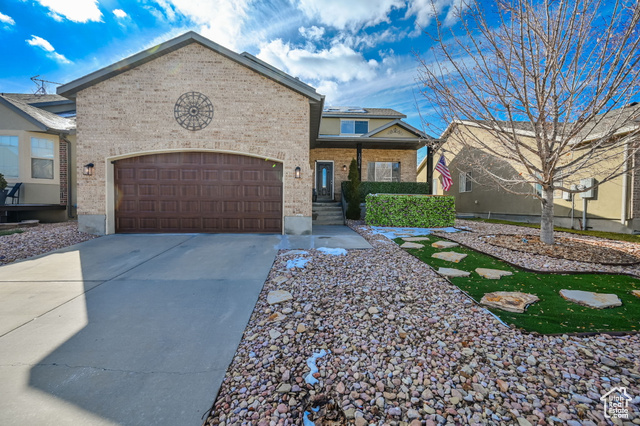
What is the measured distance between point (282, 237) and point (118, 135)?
5.62 metres

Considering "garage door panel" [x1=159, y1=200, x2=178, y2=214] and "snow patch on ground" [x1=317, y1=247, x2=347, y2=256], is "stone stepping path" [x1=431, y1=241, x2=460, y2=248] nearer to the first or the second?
"snow patch on ground" [x1=317, y1=247, x2=347, y2=256]

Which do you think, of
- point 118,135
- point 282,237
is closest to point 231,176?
point 282,237

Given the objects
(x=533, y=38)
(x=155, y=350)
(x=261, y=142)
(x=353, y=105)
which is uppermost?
(x=353, y=105)

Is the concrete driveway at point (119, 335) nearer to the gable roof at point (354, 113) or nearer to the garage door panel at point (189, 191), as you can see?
the garage door panel at point (189, 191)

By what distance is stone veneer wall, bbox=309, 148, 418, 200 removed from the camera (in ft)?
50.6

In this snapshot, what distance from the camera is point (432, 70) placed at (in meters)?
5.99

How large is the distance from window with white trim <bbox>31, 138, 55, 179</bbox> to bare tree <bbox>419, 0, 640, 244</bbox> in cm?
1393

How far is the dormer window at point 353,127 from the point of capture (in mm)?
15812

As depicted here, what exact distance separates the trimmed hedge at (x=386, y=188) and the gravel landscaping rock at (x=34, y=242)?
9.76 meters

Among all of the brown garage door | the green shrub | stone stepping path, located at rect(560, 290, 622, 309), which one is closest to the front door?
the green shrub

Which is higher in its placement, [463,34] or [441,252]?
[463,34]

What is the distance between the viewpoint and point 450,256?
523cm

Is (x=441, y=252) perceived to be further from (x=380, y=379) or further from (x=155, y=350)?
(x=155, y=350)

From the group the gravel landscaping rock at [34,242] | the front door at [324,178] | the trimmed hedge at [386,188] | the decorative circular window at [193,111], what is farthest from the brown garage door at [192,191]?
the front door at [324,178]
